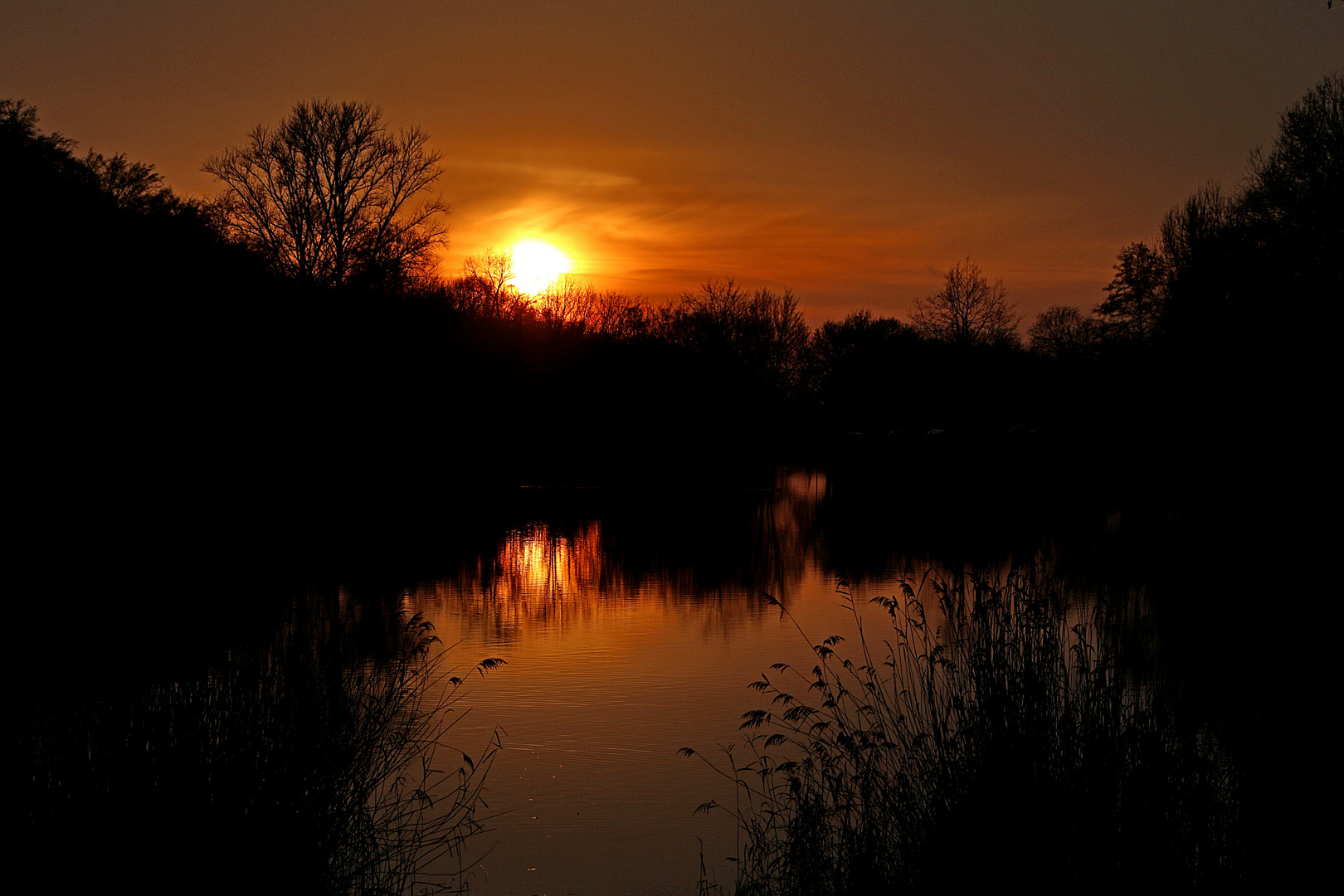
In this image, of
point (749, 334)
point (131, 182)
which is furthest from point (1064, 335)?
point (131, 182)

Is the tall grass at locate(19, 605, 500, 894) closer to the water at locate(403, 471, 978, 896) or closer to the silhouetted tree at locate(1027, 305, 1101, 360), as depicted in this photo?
the water at locate(403, 471, 978, 896)

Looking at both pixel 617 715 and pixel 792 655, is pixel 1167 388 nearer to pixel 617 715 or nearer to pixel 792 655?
pixel 792 655

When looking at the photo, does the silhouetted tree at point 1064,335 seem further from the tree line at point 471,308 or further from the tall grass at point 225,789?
the tall grass at point 225,789

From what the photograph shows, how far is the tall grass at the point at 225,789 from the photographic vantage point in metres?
5.07

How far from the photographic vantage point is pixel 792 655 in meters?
13.6

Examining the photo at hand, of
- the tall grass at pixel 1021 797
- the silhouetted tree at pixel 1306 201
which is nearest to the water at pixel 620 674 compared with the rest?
the tall grass at pixel 1021 797

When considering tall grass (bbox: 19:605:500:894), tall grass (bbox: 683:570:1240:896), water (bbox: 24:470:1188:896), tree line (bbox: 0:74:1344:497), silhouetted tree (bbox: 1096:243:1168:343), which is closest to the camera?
tall grass (bbox: 19:605:500:894)

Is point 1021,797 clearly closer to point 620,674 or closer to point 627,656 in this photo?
point 620,674

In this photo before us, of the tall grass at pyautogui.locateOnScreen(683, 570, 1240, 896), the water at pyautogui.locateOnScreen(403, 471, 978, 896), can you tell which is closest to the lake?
the water at pyautogui.locateOnScreen(403, 471, 978, 896)

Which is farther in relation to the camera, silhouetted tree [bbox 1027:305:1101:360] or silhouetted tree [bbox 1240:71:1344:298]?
silhouetted tree [bbox 1027:305:1101:360]

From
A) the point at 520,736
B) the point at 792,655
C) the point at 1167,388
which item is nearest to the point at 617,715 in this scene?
the point at 520,736

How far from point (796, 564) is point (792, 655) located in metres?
7.76

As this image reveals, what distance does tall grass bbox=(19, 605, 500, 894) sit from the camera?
16.6 ft

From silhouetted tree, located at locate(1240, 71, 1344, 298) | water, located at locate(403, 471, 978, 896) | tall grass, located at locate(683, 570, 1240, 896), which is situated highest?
silhouetted tree, located at locate(1240, 71, 1344, 298)
